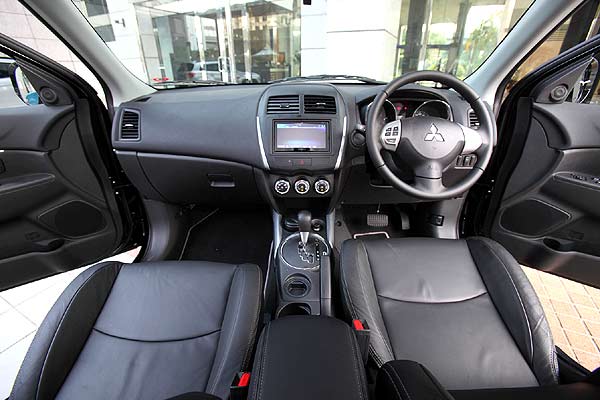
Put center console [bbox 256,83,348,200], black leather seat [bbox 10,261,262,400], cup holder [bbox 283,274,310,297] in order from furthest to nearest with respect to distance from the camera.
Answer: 1. cup holder [bbox 283,274,310,297]
2. center console [bbox 256,83,348,200]
3. black leather seat [bbox 10,261,262,400]

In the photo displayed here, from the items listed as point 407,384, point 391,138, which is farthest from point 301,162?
point 407,384

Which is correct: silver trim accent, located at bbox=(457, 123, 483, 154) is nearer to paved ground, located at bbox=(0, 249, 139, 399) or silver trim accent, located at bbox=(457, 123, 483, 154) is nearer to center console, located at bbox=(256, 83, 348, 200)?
center console, located at bbox=(256, 83, 348, 200)

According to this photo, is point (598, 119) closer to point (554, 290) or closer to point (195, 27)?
point (554, 290)

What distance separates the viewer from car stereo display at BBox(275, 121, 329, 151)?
133cm

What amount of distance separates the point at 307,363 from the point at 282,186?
87cm

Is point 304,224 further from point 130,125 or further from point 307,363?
point 130,125

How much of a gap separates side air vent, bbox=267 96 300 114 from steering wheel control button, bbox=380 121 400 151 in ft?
1.30

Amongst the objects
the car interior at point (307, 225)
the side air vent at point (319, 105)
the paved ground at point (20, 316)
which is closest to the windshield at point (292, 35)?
the car interior at point (307, 225)

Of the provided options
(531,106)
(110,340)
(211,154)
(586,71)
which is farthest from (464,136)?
(110,340)

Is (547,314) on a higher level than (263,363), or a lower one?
lower

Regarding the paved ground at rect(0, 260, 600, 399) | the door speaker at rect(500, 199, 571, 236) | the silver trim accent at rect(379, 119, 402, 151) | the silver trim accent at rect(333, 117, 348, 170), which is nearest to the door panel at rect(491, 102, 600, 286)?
the door speaker at rect(500, 199, 571, 236)

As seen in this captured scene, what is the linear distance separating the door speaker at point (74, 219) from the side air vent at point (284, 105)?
120 cm

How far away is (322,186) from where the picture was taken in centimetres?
143

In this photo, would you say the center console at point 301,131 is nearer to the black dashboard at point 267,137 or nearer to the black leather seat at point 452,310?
the black dashboard at point 267,137
